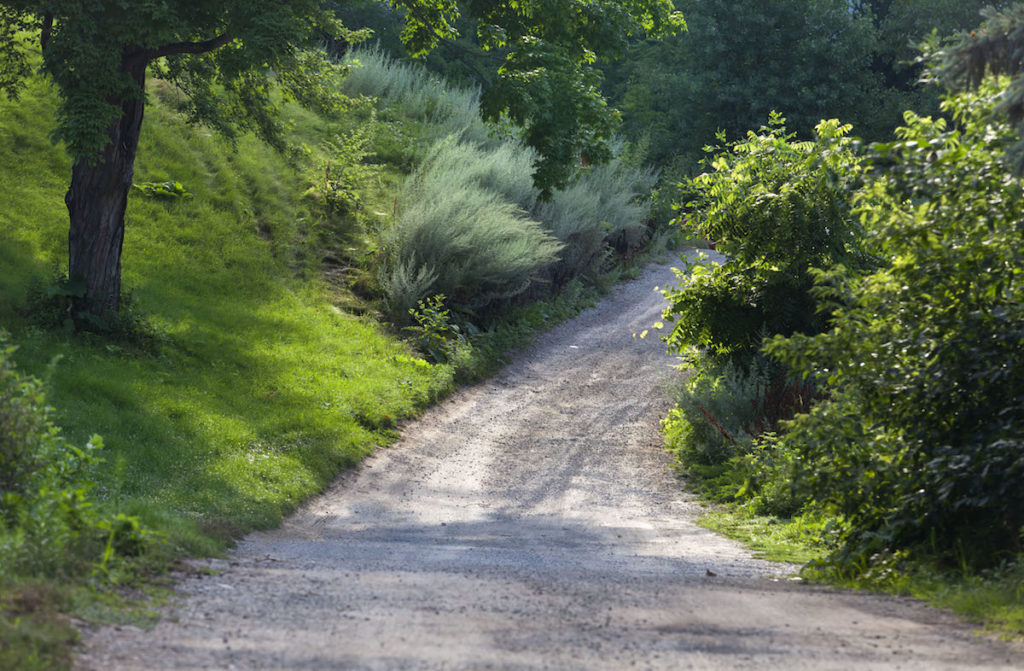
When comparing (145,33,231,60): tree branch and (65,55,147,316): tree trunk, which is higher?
(145,33,231,60): tree branch

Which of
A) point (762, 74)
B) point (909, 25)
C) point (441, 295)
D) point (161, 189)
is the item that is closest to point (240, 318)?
point (441, 295)

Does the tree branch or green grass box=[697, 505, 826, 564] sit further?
the tree branch

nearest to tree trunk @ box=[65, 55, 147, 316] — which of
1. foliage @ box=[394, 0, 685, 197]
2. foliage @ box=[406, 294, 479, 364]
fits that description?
foliage @ box=[394, 0, 685, 197]

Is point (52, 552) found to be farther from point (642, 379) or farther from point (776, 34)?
point (776, 34)

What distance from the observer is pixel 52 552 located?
5082 millimetres

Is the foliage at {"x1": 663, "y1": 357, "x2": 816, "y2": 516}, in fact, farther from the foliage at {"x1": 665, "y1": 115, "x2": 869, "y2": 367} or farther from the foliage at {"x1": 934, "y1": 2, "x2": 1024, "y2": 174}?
the foliage at {"x1": 934, "y1": 2, "x2": 1024, "y2": 174}

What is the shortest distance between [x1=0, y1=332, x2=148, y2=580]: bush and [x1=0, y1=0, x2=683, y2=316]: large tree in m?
5.43

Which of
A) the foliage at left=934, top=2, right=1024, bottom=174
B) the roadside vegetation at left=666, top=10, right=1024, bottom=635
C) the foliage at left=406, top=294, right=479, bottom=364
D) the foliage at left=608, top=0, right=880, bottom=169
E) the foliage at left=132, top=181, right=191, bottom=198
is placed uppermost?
the foliage at left=608, top=0, right=880, bottom=169

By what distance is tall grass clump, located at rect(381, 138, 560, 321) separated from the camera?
729 inches

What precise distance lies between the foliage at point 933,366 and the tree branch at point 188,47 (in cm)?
816

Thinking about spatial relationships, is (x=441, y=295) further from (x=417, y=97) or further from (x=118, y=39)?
(x=417, y=97)

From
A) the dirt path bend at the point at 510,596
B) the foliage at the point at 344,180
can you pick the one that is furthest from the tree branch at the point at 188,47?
the foliage at the point at 344,180

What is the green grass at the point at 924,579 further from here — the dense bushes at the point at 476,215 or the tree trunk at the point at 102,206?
the dense bushes at the point at 476,215

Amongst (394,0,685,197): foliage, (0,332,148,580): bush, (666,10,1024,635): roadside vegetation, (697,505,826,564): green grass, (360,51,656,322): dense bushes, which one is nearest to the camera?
A: (0,332,148,580): bush
